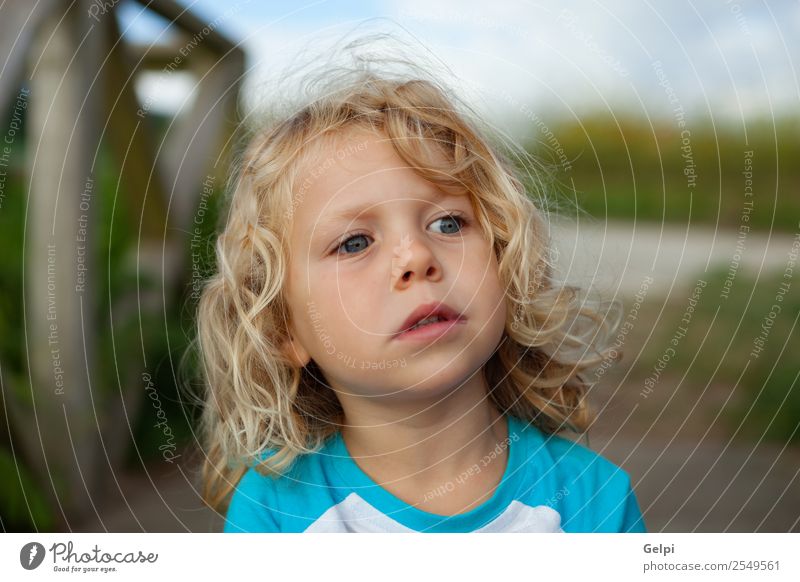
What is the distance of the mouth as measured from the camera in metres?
0.62

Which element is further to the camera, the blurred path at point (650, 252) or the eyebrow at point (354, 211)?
the blurred path at point (650, 252)

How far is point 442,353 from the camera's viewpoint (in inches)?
24.5

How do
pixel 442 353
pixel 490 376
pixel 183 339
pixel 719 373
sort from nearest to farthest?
pixel 442 353
pixel 490 376
pixel 183 339
pixel 719 373

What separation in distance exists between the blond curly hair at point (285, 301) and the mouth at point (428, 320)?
8cm

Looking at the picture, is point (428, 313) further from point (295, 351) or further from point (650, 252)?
point (650, 252)

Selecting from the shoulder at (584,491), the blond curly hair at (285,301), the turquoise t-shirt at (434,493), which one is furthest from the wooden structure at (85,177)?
the shoulder at (584,491)

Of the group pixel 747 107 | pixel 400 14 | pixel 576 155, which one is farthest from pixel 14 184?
pixel 747 107

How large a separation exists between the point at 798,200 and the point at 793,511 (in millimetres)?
313

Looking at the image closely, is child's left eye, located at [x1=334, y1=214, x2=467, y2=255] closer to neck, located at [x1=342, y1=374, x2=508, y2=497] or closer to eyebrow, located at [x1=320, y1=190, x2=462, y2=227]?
eyebrow, located at [x1=320, y1=190, x2=462, y2=227]

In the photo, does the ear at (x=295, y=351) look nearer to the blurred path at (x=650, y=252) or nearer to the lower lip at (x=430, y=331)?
the lower lip at (x=430, y=331)

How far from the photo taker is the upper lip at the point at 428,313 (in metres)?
0.62

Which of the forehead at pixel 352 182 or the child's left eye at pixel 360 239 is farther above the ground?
the forehead at pixel 352 182

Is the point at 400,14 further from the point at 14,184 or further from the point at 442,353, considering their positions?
the point at 14,184

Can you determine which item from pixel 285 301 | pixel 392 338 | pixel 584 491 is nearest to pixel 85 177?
pixel 285 301
